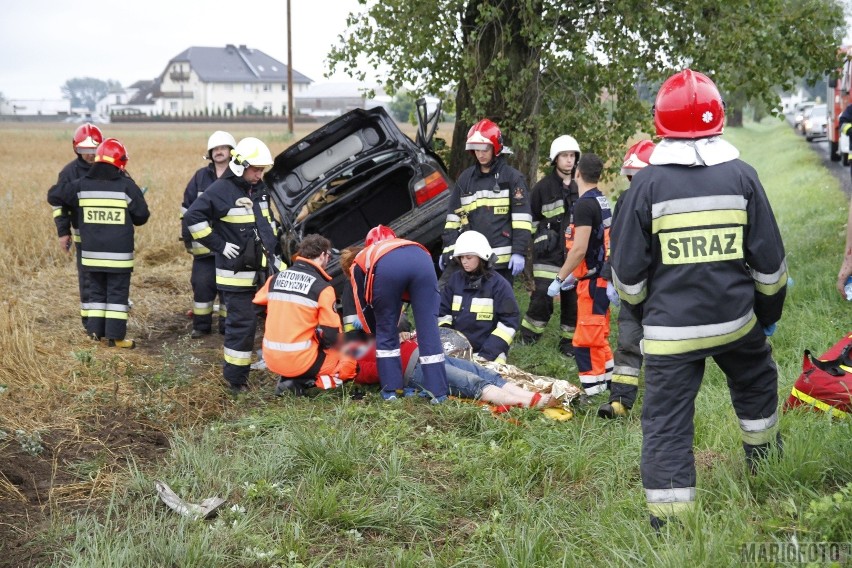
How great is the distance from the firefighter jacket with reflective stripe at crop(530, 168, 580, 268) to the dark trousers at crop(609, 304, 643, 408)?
201 centimetres

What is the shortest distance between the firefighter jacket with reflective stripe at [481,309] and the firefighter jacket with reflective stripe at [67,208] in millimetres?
3834

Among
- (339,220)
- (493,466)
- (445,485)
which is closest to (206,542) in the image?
(445,485)

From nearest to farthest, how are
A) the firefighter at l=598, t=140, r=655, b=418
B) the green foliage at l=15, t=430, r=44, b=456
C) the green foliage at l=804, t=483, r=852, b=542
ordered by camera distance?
1. the green foliage at l=804, t=483, r=852, b=542
2. the green foliage at l=15, t=430, r=44, b=456
3. the firefighter at l=598, t=140, r=655, b=418

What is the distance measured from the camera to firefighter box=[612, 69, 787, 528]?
354 centimetres

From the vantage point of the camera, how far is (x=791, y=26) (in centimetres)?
900

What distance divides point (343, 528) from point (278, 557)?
393 millimetres

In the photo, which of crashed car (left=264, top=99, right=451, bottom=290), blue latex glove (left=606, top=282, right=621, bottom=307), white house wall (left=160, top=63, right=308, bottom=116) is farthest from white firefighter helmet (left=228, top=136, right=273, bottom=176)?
white house wall (left=160, top=63, right=308, bottom=116)

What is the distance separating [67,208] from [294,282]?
11.2 feet

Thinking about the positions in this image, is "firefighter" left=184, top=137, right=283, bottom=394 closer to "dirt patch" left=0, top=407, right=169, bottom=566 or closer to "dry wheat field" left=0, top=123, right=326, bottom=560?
"dry wheat field" left=0, top=123, right=326, bottom=560

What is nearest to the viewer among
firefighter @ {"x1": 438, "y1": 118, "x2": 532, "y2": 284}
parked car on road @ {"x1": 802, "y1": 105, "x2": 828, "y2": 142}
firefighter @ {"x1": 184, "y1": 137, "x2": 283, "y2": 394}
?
firefighter @ {"x1": 184, "y1": 137, "x2": 283, "y2": 394}

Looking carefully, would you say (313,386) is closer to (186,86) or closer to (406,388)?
(406,388)

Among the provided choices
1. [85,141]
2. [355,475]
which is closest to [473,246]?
[355,475]

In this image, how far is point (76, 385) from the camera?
236 inches

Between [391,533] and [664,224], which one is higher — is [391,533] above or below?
below
